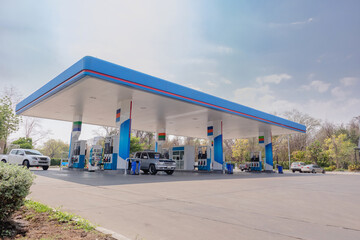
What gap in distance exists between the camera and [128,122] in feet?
58.3

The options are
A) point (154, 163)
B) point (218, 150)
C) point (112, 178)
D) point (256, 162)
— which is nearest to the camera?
point (112, 178)

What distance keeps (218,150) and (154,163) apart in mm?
8214

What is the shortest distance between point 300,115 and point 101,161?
4639 centimetres

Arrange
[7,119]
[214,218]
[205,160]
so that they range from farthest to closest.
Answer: [7,119]
[205,160]
[214,218]

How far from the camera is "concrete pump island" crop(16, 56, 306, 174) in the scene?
14.1 m

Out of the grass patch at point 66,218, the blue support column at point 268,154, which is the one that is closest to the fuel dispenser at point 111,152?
the grass patch at point 66,218

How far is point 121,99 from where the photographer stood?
716 inches

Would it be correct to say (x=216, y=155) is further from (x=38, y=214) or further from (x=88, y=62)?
(x=38, y=214)

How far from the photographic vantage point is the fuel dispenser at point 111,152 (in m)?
17.8

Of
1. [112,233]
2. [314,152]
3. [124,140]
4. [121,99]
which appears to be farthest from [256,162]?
[112,233]

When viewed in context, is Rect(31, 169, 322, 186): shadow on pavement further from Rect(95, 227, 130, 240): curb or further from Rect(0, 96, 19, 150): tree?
Rect(0, 96, 19, 150): tree

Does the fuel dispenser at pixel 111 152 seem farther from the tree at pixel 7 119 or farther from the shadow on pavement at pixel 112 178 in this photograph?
the tree at pixel 7 119

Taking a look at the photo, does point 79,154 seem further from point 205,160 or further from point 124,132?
A: point 205,160

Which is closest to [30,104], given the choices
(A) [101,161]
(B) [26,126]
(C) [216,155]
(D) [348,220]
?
(A) [101,161]
